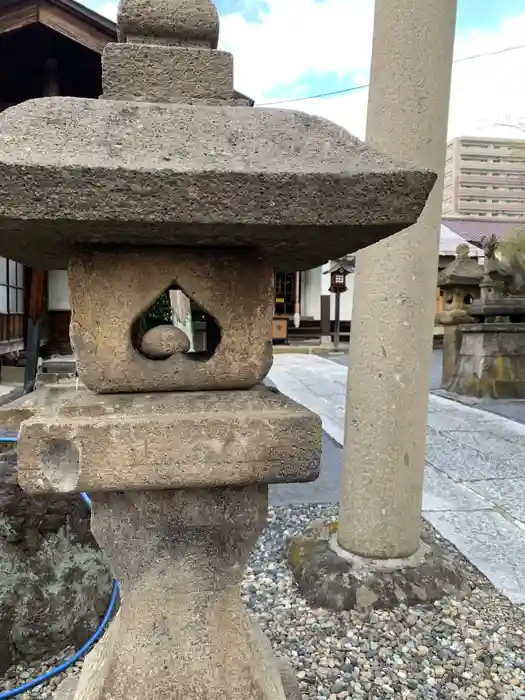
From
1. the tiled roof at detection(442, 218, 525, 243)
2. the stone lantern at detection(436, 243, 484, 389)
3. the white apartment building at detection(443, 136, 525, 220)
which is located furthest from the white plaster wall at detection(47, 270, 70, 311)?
the white apartment building at detection(443, 136, 525, 220)

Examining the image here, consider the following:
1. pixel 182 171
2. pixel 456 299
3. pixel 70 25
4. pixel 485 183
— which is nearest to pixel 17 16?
pixel 70 25

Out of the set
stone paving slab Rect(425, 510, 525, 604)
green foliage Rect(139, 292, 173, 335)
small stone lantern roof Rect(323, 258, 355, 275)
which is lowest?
stone paving slab Rect(425, 510, 525, 604)

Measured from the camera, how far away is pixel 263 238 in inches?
38.9

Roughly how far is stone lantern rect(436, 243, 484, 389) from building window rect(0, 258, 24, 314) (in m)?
5.98

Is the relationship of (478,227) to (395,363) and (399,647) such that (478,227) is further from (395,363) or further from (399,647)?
(399,647)

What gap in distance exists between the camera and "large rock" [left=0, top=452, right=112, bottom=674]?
1.89m

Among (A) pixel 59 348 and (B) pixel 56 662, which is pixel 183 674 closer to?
(B) pixel 56 662

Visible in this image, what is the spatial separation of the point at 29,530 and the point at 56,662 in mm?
492

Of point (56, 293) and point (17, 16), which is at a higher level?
point (17, 16)

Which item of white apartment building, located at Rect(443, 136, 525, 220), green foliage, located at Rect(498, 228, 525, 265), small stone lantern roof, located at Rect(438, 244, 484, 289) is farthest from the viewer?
white apartment building, located at Rect(443, 136, 525, 220)

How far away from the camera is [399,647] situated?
1944 mm

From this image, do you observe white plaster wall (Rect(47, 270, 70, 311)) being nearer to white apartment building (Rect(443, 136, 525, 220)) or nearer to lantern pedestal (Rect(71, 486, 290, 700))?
lantern pedestal (Rect(71, 486, 290, 700))

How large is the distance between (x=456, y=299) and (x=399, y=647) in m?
6.59

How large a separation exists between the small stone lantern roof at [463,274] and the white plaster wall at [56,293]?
5.59 metres
